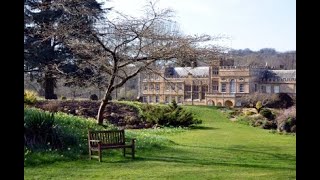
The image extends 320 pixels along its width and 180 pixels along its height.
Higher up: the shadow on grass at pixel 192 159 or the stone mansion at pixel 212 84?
the stone mansion at pixel 212 84

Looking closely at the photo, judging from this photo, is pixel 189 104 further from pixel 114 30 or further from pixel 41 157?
pixel 41 157

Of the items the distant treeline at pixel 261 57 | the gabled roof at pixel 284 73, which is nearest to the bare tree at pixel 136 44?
the distant treeline at pixel 261 57

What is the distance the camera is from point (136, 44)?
7496 mm

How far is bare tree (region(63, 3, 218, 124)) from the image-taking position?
7297 millimetres

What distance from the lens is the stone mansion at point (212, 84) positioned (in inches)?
320

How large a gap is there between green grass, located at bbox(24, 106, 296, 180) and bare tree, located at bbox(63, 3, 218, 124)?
1233 millimetres

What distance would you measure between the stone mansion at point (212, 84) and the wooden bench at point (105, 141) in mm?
2111

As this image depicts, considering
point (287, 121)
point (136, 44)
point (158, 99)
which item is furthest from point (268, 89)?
point (136, 44)

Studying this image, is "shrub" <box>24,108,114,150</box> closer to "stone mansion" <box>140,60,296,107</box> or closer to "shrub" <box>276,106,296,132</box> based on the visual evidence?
"stone mansion" <box>140,60,296,107</box>

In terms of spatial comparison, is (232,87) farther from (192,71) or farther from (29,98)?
(29,98)

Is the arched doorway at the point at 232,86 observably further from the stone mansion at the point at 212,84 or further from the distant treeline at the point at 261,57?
the distant treeline at the point at 261,57

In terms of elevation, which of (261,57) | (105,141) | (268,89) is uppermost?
(261,57)

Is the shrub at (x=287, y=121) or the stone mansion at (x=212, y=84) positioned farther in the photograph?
the shrub at (x=287, y=121)

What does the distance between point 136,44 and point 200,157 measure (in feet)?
7.59
